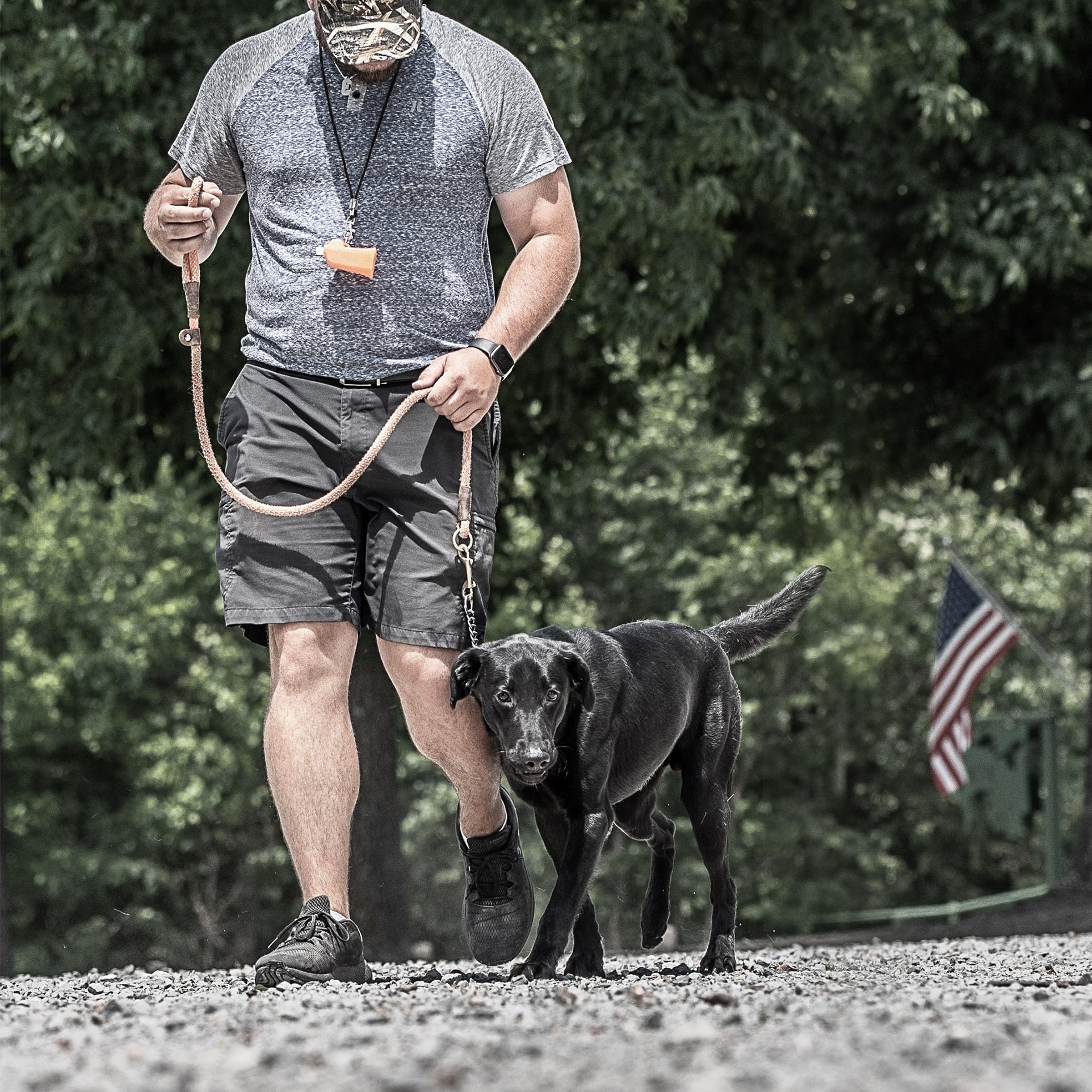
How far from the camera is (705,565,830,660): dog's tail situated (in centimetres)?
524

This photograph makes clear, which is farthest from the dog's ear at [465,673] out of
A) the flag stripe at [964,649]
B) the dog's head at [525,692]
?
the flag stripe at [964,649]

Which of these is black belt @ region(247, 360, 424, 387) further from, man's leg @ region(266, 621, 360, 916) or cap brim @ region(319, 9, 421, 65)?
cap brim @ region(319, 9, 421, 65)

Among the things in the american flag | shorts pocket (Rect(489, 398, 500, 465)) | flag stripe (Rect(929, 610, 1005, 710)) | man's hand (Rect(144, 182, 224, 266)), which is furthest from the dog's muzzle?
flag stripe (Rect(929, 610, 1005, 710))

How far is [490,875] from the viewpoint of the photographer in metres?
4.41

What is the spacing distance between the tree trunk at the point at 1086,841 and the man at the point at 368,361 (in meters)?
8.75

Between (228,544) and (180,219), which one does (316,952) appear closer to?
(228,544)

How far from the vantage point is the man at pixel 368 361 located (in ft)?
13.7

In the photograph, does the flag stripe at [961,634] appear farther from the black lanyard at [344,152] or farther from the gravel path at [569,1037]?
the black lanyard at [344,152]

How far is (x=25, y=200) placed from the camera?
8781 millimetres

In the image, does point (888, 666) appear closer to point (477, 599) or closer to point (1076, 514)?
point (1076, 514)

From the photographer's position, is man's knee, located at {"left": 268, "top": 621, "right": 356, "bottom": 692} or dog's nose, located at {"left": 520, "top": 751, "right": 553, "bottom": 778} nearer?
dog's nose, located at {"left": 520, "top": 751, "right": 553, "bottom": 778}

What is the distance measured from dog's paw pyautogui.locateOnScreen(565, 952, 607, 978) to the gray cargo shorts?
92 centimetres

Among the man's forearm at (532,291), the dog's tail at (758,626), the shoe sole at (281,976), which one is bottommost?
the shoe sole at (281,976)

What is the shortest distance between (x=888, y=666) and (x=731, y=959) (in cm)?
2400
